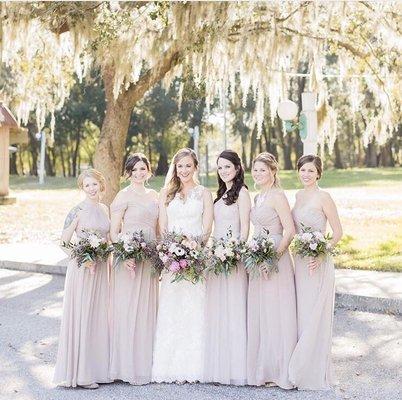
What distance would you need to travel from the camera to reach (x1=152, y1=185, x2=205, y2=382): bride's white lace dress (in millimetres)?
5301

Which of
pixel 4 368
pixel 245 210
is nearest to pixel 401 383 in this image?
pixel 245 210

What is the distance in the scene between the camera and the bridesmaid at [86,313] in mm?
5188

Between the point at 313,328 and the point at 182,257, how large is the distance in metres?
1.08

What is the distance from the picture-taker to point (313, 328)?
516cm

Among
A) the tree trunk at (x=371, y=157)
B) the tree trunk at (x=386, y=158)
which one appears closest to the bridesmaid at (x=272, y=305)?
the tree trunk at (x=371, y=157)

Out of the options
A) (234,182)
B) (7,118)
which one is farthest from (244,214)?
(7,118)

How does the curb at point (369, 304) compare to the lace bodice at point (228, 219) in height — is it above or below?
below

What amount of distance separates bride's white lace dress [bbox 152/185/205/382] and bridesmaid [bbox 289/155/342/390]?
→ 28.6 inches

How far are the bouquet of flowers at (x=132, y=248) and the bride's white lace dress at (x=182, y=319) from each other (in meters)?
0.26

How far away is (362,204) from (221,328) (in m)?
16.7

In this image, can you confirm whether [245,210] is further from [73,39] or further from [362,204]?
[362,204]

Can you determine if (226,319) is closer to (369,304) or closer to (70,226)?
(70,226)

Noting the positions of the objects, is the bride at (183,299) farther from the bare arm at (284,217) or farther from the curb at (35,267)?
the curb at (35,267)

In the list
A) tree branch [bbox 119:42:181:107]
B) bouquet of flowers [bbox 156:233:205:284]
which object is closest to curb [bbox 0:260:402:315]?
bouquet of flowers [bbox 156:233:205:284]
